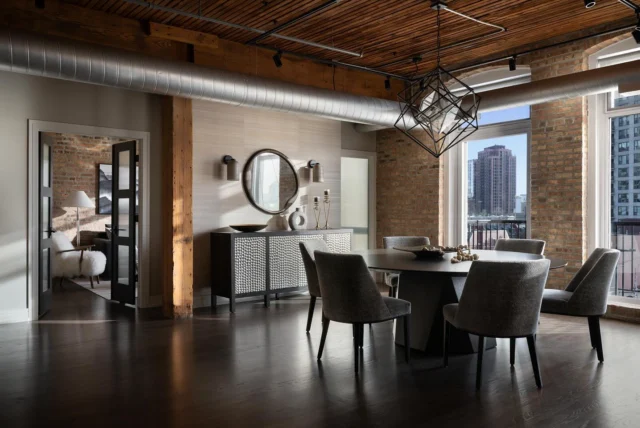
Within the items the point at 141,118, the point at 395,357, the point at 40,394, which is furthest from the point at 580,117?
the point at 40,394

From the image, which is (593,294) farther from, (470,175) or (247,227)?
(247,227)

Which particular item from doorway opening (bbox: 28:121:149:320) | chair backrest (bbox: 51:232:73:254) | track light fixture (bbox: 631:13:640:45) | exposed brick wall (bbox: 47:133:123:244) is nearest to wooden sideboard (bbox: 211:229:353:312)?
doorway opening (bbox: 28:121:149:320)

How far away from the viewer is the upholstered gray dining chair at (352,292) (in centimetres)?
388

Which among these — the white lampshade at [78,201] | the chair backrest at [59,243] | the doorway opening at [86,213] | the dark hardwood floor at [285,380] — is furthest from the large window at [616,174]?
the white lampshade at [78,201]

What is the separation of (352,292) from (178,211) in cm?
288

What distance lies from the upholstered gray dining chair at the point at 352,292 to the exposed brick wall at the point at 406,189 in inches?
158

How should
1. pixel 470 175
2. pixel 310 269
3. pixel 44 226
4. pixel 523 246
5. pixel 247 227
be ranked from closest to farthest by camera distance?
1. pixel 310 269
2. pixel 523 246
3. pixel 44 226
4. pixel 247 227
5. pixel 470 175

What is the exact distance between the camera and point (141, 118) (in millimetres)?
6320

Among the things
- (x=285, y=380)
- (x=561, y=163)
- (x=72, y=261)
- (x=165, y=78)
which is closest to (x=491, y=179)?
(x=561, y=163)

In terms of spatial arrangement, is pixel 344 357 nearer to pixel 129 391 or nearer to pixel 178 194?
pixel 129 391

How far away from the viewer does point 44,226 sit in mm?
6043

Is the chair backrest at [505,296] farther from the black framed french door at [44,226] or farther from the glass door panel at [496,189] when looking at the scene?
the black framed french door at [44,226]

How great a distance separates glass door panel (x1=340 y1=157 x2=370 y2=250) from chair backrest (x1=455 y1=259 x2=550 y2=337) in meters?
5.12

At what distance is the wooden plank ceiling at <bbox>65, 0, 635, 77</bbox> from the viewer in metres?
5.24
